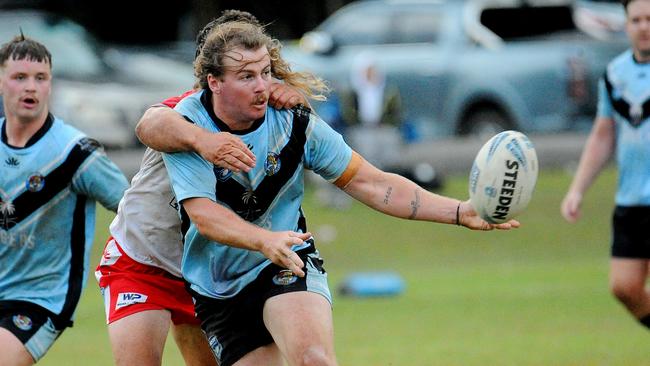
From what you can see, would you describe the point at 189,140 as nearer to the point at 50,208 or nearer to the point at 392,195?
the point at 392,195

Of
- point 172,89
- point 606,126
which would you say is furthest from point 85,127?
point 606,126

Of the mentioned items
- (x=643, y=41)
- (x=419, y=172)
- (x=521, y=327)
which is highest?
(x=643, y=41)

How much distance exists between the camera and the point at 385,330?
1119 centimetres

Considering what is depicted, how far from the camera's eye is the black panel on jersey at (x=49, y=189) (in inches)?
266

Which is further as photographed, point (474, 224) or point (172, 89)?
point (172, 89)

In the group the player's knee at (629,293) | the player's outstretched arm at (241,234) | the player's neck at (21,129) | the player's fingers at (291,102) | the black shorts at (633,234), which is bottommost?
the player's knee at (629,293)

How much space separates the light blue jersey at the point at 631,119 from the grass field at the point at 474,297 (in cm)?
135

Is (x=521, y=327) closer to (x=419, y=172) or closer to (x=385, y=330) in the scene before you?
(x=385, y=330)

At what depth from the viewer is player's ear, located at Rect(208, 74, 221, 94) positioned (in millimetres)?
5820

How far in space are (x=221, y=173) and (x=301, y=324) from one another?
2.36ft

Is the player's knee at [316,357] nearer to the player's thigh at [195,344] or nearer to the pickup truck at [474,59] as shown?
the player's thigh at [195,344]

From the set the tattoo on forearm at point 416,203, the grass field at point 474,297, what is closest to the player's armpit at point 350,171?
the tattoo on forearm at point 416,203

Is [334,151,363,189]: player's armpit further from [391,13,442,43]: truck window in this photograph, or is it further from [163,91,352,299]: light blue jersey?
[391,13,442,43]: truck window

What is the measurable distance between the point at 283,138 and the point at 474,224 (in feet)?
2.88
